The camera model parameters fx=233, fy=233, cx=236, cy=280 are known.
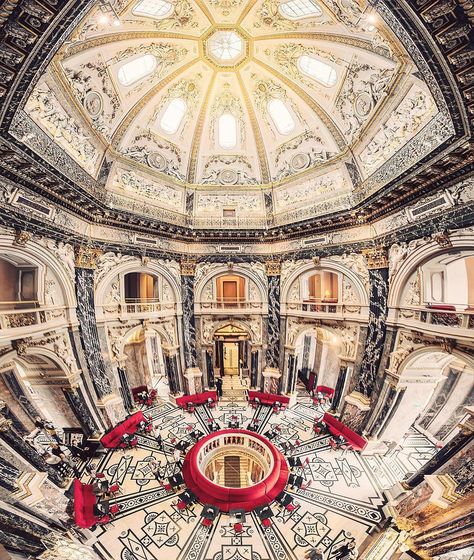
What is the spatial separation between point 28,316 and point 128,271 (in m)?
4.71

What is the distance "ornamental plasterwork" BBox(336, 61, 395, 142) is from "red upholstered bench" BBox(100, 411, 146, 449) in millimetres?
16699

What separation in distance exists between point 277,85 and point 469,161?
29.8 ft

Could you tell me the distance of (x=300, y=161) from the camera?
1279cm

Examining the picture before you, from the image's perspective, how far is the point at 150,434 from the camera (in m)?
11.3

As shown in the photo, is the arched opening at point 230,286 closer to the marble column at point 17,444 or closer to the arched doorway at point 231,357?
the arched doorway at point 231,357

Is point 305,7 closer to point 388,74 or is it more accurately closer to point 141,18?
point 388,74

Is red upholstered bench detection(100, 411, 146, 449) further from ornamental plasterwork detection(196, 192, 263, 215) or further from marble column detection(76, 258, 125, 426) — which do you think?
ornamental plasterwork detection(196, 192, 263, 215)

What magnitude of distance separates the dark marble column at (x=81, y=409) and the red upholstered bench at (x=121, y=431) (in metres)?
0.60

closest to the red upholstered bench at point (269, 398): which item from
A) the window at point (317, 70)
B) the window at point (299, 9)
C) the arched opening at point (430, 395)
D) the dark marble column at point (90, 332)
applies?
the arched opening at point (430, 395)

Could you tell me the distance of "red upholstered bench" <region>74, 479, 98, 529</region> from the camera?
22.8 feet

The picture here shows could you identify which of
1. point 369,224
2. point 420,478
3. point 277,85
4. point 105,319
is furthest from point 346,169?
point 105,319

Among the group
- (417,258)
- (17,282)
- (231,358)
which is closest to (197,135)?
(17,282)

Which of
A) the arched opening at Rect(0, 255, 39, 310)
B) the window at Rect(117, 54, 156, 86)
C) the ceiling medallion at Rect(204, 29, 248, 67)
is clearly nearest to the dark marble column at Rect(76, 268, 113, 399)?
the arched opening at Rect(0, 255, 39, 310)

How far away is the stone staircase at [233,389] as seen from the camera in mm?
14648
